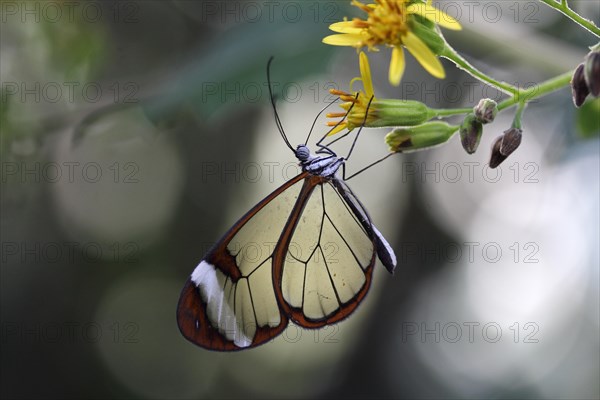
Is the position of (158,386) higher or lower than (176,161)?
lower

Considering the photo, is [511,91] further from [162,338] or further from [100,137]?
[162,338]

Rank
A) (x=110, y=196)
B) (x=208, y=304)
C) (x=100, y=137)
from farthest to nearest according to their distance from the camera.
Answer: (x=110, y=196) < (x=100, y=137) < (x=208, y=304)

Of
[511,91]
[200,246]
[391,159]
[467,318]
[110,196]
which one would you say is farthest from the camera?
[200,246]

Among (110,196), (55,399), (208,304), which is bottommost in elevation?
(55,399)

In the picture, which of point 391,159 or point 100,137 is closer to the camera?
point 100,137

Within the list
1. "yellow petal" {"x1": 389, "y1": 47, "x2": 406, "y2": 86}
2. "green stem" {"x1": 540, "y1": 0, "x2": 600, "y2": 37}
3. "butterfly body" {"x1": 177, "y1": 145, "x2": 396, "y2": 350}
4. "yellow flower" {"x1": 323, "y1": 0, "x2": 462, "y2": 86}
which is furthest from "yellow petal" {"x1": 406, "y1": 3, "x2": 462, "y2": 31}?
"butterfly body" {"x1": 177, "y1": 145, "x2": 396, "y2": 350}

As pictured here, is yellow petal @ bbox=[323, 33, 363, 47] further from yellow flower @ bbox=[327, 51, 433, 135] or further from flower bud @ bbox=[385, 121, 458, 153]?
flower bud @ bbox=[385, 121, 458, 153]

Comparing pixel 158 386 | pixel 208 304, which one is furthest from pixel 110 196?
pixel 208 304
